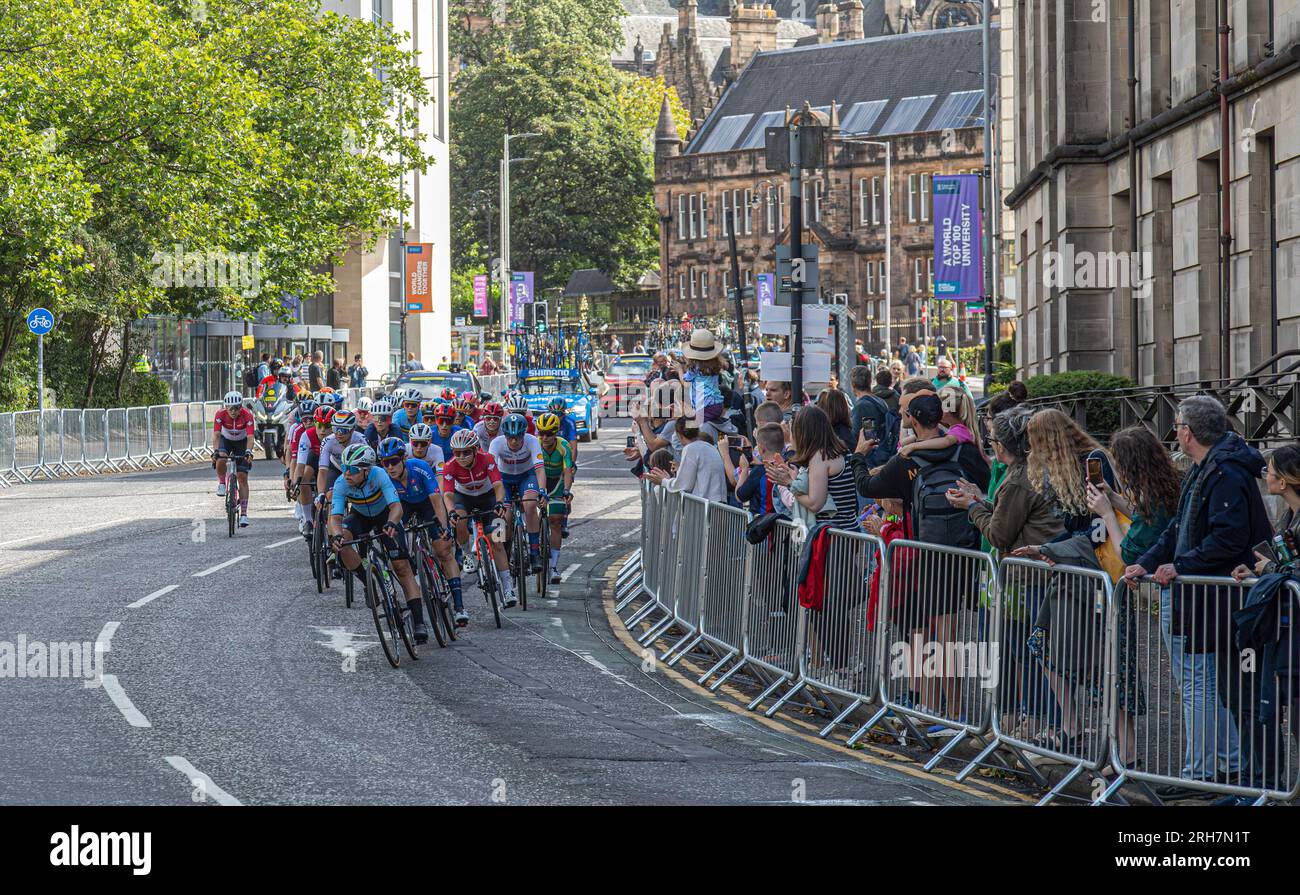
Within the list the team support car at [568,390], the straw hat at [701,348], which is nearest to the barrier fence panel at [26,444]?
the team support car at [568,390]

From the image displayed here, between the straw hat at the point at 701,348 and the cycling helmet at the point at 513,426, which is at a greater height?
the straw hat at the point at 701,348

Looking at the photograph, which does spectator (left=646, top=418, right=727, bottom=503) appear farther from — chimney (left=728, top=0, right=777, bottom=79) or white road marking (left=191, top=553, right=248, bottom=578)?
chimney (left=728, top=0, right=777, bottom=79)

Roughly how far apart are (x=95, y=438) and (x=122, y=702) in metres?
25.9

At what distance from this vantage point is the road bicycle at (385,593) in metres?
13.5

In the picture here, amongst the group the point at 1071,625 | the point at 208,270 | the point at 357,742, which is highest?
the point at 208,270

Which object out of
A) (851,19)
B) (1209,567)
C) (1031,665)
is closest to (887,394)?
(1031,665)

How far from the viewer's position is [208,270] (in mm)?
41531

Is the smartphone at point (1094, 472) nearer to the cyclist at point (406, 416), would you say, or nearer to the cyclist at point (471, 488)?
the cyclist at point (471, 488)

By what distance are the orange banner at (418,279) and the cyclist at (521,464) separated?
52.0 m

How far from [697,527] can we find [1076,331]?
1741cm

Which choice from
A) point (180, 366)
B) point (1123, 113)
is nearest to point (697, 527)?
point (1123, 113)

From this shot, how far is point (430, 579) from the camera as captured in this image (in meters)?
14.5

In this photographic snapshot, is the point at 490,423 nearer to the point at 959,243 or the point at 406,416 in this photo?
the point at 406,416
